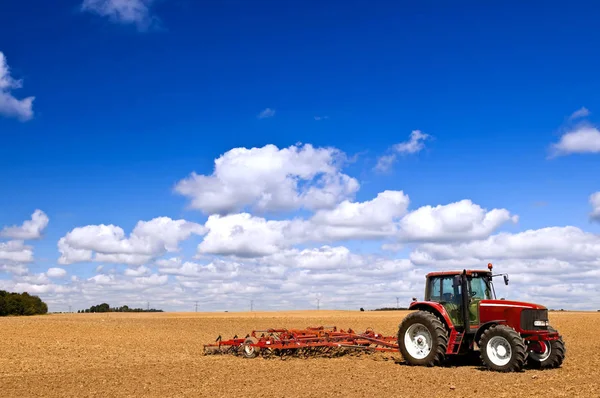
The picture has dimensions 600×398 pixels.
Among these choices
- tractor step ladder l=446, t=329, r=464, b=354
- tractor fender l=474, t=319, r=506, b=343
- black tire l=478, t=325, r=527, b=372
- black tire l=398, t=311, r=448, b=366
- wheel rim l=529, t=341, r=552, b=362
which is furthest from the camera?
tractor step ladder l=446, t=329, r=464, b=354

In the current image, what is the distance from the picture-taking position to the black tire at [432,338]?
1722cm

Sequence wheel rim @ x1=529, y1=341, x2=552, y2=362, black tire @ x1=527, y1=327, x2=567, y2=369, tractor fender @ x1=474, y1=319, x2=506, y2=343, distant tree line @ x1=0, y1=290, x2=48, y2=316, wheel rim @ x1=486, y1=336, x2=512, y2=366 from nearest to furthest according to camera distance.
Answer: wheel rim @ x1=486, y1=336, x2=512, y2=366 < tractor fender @ x1=474, y1=319, x2=506, y2=343 < black tire @ x1=527, y1=327, x2=567, y2=369 < wheel rim @ x1=529, y1=341, x2=552, y2=362 < distant tree line @ x1=0, y1=290, x2=48, y2=316

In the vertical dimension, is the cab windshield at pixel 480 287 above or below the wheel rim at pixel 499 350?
above

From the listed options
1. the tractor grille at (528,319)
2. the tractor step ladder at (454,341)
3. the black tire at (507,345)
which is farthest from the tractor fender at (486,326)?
the tractor step ladder at (454,341)

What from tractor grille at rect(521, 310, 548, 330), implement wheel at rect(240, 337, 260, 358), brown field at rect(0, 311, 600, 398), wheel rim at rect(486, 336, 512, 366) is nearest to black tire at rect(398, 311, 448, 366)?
brown field at rect(0, 311, 600, 398)

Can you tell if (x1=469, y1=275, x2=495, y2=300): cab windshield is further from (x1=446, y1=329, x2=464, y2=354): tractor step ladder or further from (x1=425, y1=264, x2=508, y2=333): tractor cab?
(x1=446, y1=329, x2=464, y2=354): tractor step ladder

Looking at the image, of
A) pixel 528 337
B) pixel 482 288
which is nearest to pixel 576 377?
pixel 528 337

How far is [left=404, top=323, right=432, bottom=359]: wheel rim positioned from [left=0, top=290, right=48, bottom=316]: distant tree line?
78.4m

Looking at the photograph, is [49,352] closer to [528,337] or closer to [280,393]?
[280,393]

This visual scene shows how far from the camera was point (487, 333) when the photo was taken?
16.2m

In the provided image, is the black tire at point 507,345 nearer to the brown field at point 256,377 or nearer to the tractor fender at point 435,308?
the brown field at point 256,377

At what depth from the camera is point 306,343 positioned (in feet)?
65.8

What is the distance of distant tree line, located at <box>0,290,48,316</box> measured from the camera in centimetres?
8341

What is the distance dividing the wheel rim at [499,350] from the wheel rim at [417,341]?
2061 millimetres
